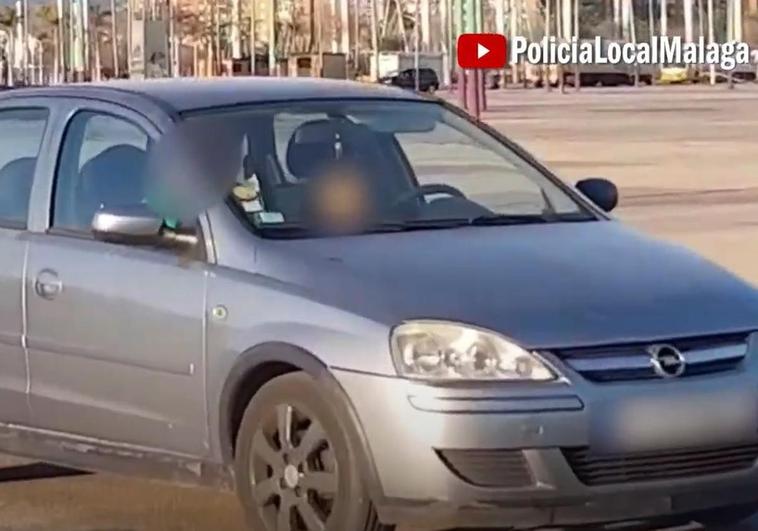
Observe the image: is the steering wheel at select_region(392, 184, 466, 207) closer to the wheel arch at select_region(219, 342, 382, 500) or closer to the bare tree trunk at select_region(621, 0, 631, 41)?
the wheel arch at select_region(219, 342, 382, 500)

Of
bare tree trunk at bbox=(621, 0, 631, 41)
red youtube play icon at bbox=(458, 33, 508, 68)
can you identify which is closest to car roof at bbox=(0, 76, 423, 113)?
red youtube play icon at bbox=(458, 33, 508, 68)

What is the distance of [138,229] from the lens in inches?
254

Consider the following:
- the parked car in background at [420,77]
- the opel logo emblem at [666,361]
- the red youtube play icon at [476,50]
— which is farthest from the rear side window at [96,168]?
the parked car in background at [420,77]

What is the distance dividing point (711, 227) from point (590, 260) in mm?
12939

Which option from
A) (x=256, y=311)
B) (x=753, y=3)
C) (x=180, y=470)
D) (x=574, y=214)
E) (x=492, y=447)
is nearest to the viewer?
(x=492, y=447)

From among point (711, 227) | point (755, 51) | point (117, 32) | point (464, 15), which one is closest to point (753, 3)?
point (755, 51)

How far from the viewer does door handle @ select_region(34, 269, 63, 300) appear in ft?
22.5

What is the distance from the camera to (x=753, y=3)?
115 m

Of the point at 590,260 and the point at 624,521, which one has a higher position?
the point at 590,260

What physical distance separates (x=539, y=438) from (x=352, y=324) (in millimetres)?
662

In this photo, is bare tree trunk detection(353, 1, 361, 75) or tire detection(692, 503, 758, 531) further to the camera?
bare tree trunk detection(353, 1, 361, 75)

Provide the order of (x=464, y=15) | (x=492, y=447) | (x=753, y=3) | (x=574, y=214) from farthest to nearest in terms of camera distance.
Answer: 1. (x=753, y=3)
2. (x=464, y=15)
3. (x=574, y=214)
4. (x=492, y=447)

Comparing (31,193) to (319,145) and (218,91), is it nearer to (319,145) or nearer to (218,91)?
(218,91)

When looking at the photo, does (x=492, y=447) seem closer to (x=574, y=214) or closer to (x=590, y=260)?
(x=590, y=260)
